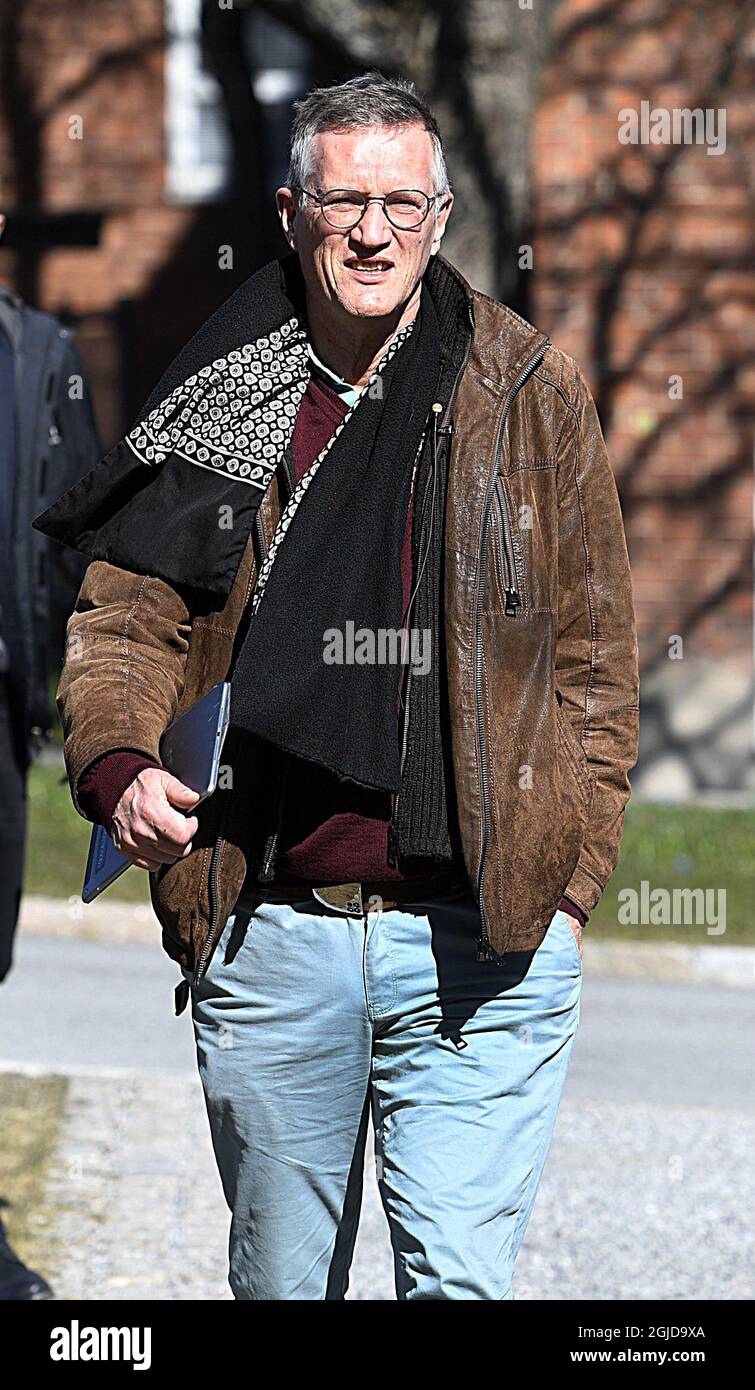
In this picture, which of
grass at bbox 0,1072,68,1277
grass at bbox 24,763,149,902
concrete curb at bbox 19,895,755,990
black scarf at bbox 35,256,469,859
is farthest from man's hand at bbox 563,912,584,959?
grass at bbox 24,763,149,902

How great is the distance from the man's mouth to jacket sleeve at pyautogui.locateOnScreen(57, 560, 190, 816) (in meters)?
0.52

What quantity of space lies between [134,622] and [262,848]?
1.23 feet

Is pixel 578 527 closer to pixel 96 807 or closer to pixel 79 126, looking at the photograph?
pixel 96 807

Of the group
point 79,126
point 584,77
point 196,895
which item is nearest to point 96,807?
point 196,895

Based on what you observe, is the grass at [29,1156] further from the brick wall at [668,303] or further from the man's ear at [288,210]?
the brick wall at [668,303]

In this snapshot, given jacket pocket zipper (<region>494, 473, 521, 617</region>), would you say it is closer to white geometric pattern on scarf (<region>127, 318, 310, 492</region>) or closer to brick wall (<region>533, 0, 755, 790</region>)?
white geometric pattern on scarf (<region>127, 318, 310, 492</region>)

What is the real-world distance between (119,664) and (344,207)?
72 cm

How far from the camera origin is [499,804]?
257 cm

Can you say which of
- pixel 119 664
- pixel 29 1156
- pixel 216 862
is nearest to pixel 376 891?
pixel 216 862

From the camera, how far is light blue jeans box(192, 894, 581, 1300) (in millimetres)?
2660

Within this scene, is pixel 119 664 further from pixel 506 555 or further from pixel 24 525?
pixel 24 525

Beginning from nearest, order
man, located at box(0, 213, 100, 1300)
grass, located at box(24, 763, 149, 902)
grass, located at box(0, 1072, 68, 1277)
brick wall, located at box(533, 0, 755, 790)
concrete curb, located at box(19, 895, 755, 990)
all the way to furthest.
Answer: man, located at box(0, 213, 100, 1300), grass, located at box(0, 1072, 68, 1277), concrete curb, located at box(19, 895, 755, 990), grass, located at box(24, 763, 149, 902), brick wall, located at box(533, 0, 755, 790)

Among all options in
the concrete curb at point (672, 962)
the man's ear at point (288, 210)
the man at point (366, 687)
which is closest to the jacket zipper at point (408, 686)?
the man at point (366, 687)

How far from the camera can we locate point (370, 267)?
2.59 meters
